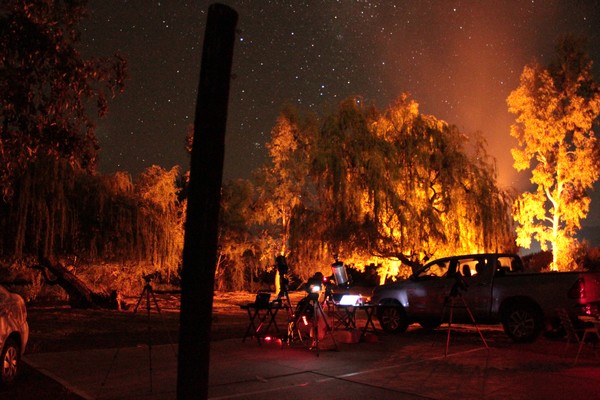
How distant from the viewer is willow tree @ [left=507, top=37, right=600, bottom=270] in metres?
27.2

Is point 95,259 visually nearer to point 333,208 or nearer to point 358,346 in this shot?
point 333,208

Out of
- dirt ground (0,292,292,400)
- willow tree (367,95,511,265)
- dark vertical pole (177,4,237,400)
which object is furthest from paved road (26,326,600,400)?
willow tree (367,95,511,265)

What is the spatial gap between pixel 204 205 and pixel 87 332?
11.1 m

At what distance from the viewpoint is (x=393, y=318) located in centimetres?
1428

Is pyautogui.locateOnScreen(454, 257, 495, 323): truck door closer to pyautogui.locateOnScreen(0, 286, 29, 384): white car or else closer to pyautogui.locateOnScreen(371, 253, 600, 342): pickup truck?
pyautogui.locateOnScreen(371, 253, 600, 342): pickup truck

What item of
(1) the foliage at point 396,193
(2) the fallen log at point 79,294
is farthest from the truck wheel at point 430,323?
(2) the fallen log at point 79,294

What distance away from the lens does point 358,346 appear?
11.6 m

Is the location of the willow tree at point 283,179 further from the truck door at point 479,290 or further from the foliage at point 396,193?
the truck door at point 479,290

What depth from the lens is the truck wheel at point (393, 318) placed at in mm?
14133

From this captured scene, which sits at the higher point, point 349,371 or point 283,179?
point 283,179

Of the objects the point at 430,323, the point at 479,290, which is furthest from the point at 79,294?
the point at 479,290

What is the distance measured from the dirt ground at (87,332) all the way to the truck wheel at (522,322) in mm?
6213

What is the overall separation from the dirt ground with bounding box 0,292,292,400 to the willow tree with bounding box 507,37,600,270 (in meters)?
16.4

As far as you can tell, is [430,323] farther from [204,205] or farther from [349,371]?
[204,205]
